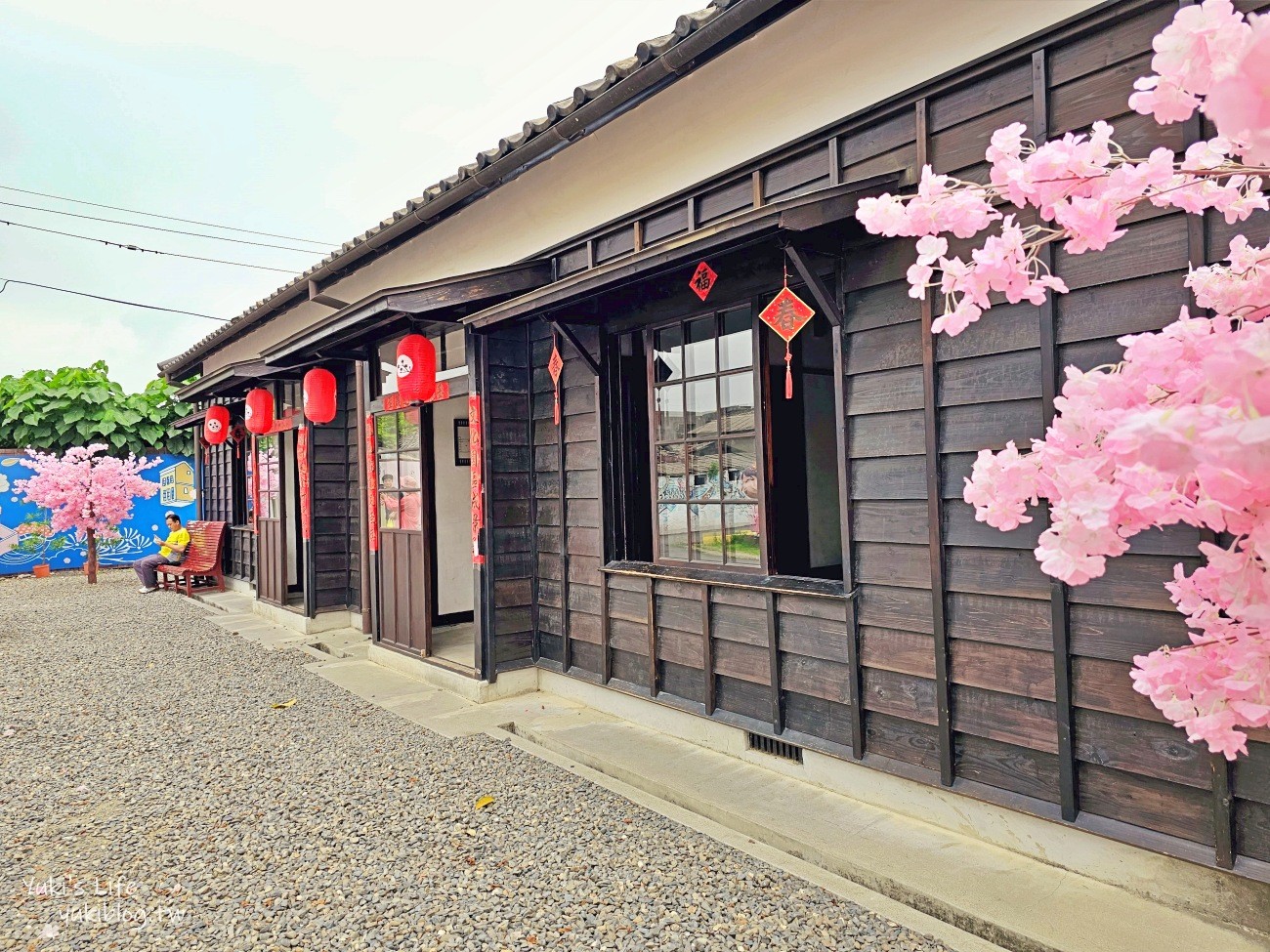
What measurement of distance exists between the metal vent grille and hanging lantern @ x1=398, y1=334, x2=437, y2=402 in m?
3.60

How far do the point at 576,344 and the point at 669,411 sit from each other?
83 centimetres

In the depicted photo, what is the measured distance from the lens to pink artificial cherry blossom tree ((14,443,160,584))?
560 inches

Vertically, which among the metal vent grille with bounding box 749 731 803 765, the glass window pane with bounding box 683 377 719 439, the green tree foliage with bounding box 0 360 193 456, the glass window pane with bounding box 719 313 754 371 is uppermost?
the green tree foliage with bounding box 0 360 193 456

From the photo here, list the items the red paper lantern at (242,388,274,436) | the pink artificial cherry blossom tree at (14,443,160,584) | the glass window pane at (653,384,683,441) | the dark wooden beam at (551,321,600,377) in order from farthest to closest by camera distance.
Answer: the pink artificial cherry blossom tree at (14,443,160,584) < the red paper lantern at (242,388,274,436) < the dark wooden beam at (551,321,600,377) < the glass window pane at (653,384,683,441)

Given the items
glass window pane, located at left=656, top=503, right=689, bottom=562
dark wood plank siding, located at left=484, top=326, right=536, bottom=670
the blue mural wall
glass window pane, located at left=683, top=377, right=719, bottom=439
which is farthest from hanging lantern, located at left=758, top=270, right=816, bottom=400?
the blue mural wall

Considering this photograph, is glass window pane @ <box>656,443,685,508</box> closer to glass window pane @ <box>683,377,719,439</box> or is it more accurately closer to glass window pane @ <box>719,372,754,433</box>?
glass window pane @ <box>683,377,719,439</box>

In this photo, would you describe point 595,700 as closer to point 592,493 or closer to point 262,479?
point 592,493

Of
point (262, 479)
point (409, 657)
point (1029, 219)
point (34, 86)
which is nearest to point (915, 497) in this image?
point (1029, 219)

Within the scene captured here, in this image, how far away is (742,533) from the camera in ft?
14.4

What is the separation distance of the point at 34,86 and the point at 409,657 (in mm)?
25323

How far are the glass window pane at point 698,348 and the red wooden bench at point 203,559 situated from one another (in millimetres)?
10852

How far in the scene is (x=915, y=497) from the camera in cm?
343

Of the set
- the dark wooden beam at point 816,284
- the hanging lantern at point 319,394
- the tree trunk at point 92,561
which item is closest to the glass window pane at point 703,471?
the dark wooden beam at point 816,284

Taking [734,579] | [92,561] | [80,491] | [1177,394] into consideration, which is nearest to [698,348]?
[734,579]
